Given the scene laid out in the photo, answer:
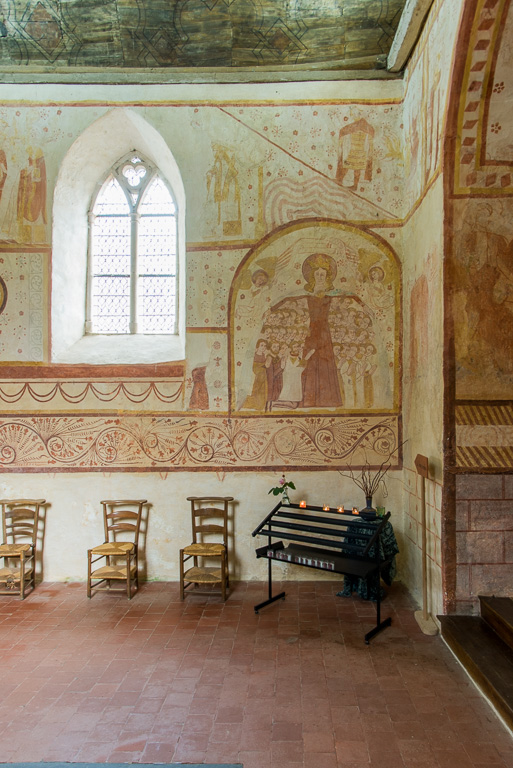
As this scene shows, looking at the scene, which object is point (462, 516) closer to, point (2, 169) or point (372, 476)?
point (372, 476)

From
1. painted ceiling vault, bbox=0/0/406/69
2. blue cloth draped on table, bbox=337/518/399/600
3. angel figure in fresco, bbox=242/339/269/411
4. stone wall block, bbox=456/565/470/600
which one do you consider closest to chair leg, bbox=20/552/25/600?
angel figure in fresco, bbox=242/339/269/411

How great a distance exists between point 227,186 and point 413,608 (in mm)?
5325

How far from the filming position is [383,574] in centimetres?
605

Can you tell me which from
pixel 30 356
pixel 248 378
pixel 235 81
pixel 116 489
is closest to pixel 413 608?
pixel 248 378

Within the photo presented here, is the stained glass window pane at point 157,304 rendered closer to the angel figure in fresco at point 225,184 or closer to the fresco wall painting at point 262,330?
the fresco wall painting at point 262,330

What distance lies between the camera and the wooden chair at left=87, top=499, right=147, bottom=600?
20.6 ft

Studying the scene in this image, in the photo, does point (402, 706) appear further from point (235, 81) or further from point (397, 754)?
point (235, 81)

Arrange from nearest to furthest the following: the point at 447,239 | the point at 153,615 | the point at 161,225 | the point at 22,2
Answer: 1. the point at 447,239
2. the point at 153,615
3. the point at 22,2
4. the point at 161,225

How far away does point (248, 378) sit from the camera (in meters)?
6.89

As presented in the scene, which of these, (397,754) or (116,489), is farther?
(116,489)

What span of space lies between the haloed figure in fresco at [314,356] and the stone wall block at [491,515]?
2.01 meters

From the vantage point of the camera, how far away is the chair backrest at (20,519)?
6.74 metres

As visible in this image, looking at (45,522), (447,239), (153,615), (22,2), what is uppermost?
(22,2)

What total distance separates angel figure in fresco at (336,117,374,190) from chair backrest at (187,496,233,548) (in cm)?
421
